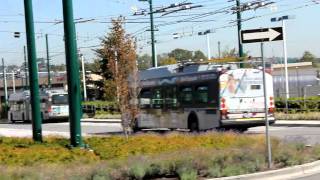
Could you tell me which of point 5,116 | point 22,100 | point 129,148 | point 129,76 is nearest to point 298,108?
point 129,76

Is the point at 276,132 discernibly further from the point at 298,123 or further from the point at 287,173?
the point at 287,173

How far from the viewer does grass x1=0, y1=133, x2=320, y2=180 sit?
11211 millimetres

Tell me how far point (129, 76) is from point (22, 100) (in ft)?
125

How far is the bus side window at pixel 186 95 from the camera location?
25114 millimetres

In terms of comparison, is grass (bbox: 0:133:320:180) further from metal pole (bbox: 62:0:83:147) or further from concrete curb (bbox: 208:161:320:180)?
metal pole (bbox: 62:0:83:147)

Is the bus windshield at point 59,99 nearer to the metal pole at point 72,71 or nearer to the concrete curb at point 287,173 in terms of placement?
the metal pole at point 72,71

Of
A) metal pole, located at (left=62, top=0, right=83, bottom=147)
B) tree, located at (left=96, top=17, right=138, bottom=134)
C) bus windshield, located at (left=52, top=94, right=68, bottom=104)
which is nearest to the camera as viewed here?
metal pole, located at (left=62, top=0, right=83, bottom=147)

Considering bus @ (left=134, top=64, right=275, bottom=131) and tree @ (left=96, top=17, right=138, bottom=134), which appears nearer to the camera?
tree @ (left=96, top=17, right=138, bottom=134)

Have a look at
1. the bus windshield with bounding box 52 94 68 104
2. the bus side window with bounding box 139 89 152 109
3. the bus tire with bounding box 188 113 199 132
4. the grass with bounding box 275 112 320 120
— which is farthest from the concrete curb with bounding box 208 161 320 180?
the bus windshield with bounding box 52 94 68 104

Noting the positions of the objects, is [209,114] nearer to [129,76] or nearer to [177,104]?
[177,104]

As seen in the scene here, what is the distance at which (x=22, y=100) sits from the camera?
2242 inches

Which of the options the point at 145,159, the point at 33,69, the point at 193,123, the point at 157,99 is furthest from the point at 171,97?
the point at 145,159

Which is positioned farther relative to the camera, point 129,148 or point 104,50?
point 104,50

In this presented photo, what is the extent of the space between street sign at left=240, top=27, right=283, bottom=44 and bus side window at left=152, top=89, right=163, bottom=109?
1483 centimetres
